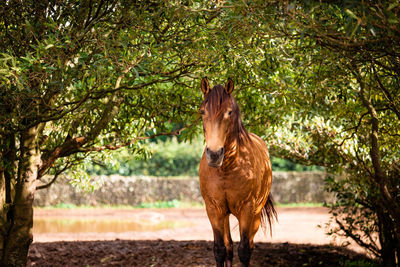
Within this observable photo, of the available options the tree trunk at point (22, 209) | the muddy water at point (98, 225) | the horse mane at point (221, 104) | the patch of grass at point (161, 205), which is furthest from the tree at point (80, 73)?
the patch of grass at point (161, 205)

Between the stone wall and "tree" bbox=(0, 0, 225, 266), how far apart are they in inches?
570

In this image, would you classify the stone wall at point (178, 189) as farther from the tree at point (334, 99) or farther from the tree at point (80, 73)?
the tree at point (80, 73)

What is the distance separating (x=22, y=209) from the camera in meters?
5.90

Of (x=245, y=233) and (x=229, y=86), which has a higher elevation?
(x=229, y=86)

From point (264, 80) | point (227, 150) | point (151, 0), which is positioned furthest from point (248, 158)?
point (151, 0)

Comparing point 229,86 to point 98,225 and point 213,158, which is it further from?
point 98,225

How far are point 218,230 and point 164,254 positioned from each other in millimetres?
4172

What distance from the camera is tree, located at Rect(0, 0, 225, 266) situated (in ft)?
13.5

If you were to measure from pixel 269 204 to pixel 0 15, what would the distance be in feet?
12.8

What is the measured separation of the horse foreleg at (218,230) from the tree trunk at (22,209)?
2914 mm

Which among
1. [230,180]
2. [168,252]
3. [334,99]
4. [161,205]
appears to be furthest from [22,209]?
[161,205]

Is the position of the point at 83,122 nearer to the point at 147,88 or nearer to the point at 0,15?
the point at 147,88

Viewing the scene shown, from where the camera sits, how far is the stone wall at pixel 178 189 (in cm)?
2144

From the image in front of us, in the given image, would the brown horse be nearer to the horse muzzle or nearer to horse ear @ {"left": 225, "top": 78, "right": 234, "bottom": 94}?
horse ear @ {"left": 225, "top": 78, "right": 234, "bottom": 94}
